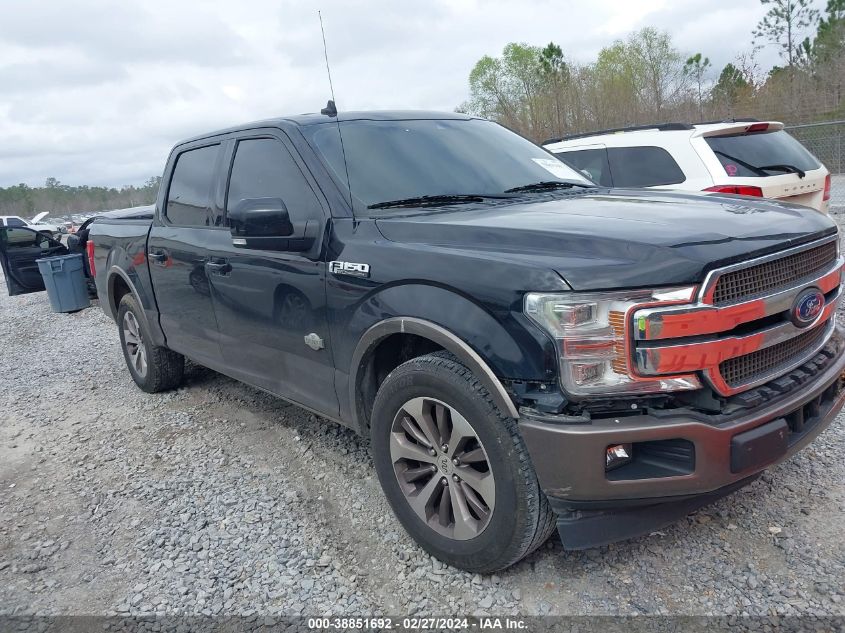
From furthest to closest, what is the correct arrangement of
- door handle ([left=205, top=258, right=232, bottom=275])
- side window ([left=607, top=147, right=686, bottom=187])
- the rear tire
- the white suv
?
side window ([left=607, top=147, right=686, bottom=187]) → the white suv → the rear tire → door handle ([left=205, top=258, right=232, bottom=275])

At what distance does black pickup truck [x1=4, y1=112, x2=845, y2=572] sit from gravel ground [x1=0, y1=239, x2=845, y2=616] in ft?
0.97

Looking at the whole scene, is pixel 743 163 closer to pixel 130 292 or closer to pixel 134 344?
pixel 130 292

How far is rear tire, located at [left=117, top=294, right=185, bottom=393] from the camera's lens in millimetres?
5398

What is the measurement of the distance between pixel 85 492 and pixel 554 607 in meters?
2.89

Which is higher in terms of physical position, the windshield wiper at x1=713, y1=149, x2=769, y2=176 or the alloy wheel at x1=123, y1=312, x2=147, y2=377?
the windshield wiper at x1=713, y1=149, x2=769, y2=176

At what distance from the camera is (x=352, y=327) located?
10.0ft

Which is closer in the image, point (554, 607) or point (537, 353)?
point (537, 353)

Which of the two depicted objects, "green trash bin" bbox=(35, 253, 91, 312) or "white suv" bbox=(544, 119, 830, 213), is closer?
"white suv" bbox=(544, 119, 830, 213)

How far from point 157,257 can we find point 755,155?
5.24 m

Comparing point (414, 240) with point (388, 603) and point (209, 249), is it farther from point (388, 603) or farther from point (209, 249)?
point (209, 249)

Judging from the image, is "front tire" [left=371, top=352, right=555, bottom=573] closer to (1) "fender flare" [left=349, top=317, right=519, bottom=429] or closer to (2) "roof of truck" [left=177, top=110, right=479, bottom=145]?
(1) "fender flare" [left=349, top=317, right=519, bottom=429]

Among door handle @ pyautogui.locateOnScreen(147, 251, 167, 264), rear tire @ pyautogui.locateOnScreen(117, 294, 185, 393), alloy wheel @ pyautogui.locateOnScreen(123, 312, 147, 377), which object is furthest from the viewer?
alloy wheel @ pyautogui.locateOnScreen(123, 312, 147, 377)

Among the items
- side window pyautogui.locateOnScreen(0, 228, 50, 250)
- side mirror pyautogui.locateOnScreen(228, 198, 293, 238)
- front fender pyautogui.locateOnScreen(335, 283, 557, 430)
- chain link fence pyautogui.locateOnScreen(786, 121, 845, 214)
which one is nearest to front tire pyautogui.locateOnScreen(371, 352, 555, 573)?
front fender pyautogui.locateOnScreen(335, 283, 557, 430)

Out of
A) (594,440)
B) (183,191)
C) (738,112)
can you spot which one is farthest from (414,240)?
(738,112)
